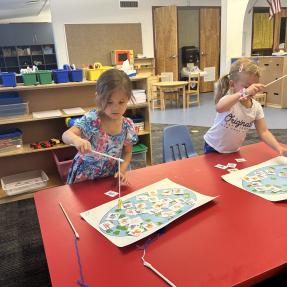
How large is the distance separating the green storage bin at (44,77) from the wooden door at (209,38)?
21.7 feet

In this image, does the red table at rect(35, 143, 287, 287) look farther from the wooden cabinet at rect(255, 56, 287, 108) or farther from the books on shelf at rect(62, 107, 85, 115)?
the wooden cabinet at rect(255, 56, 287, 108)

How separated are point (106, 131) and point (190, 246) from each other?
0.83 metres

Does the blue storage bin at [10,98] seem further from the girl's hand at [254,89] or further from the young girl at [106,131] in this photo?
the girl's hand at [254,89]

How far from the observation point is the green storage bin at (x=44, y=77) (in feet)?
9.13

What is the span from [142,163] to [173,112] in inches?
127

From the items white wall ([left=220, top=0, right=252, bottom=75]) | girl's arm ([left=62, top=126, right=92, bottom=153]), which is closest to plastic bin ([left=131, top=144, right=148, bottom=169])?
girl's arm ([left=62, top=126, right=92, bottom=153])

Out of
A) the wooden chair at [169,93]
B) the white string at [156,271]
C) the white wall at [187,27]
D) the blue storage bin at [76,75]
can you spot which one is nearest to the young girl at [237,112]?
the white string at [156,271]

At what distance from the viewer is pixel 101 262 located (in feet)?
2.86

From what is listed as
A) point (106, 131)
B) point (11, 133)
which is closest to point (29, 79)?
point (11, 133)

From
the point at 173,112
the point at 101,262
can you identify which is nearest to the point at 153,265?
the point at 101,262

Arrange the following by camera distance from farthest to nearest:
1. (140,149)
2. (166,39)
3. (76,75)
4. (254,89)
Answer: (166,39)
(140,149)
(76,75)
(254,89)

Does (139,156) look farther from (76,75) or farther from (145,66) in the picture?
(145,66)

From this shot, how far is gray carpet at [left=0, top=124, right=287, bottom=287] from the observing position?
1778 mm

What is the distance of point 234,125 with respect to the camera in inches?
72.3
